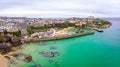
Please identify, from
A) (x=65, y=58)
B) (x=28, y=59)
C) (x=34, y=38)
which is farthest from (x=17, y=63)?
(x=34, y=38)

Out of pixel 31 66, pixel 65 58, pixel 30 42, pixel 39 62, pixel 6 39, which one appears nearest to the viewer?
pixel 31 66

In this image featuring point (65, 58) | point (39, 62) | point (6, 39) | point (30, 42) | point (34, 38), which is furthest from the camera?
point (34, 38)

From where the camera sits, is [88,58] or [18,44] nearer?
[88,58]

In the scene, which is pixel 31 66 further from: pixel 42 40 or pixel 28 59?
pixel 42 40

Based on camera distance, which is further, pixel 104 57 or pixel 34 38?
pixel 34 38

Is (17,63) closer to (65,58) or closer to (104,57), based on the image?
(65,58)

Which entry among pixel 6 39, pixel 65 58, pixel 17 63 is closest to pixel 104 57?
pixel 65 58

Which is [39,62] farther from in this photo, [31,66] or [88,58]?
[88,58]

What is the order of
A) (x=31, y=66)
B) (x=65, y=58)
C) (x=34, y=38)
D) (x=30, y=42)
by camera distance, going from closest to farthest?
(x=31, y=66) < (x=65, y=58) < (x=30, y=42) < (x=34, y=38)

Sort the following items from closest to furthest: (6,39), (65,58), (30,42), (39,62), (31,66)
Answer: (31,66), (39,62), (65,58), (6,39), (30,42)
